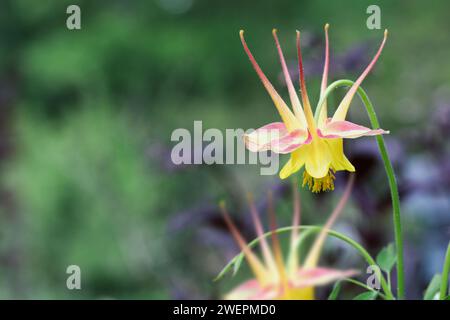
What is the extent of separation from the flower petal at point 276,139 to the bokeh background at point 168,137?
40cm

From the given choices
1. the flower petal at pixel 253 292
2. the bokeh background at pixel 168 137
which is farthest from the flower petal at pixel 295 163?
the bokeh background at pixel 168 137

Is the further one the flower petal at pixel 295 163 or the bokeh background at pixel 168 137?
the bokeh background at pixel 168 137

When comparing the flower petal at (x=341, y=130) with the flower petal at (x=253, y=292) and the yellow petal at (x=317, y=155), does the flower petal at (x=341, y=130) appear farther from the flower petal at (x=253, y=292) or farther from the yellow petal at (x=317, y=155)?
the flower petal at (x=253, y=292)

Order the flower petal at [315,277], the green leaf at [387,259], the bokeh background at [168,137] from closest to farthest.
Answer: the flower petal at [315,277], the green leaf at [387,259], the bokeh background at [168,137]

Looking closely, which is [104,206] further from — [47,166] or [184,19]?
[184,19]

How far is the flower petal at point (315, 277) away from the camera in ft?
1.87

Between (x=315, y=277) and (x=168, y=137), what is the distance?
270 centimetres

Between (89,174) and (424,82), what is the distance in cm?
254

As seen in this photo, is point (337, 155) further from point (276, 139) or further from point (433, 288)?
point (433, 288)

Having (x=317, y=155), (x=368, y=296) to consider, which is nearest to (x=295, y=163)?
(x=317, y=155)

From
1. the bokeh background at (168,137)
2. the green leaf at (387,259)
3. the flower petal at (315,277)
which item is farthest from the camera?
the bokeh background at (168,137)
